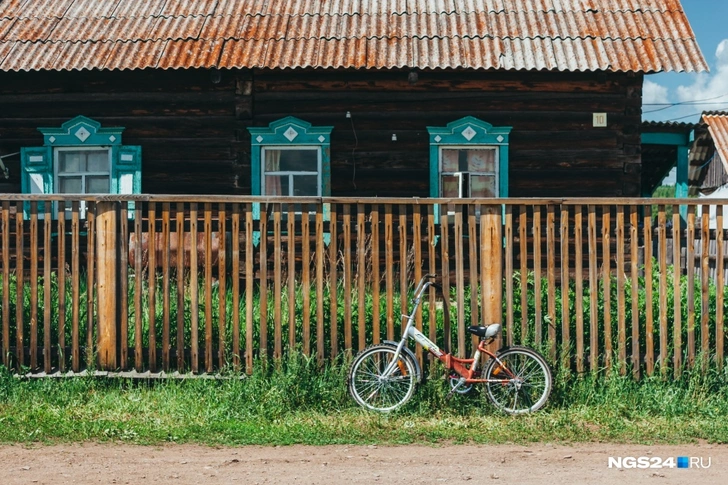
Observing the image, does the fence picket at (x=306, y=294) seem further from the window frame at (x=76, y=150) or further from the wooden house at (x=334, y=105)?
the window frame at (x=76, y=150)

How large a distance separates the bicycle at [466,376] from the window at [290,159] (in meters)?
5.60

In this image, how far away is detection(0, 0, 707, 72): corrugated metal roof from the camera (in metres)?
9.91

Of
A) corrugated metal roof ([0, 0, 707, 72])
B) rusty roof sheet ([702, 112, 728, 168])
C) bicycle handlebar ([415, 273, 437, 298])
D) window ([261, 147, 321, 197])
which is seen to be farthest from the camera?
rusty roof sheet ([702, 112, 728, 168])

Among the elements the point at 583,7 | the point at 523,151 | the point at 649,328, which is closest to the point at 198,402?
the point at 649,328

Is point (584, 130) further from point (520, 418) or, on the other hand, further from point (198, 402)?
point (198, 402)

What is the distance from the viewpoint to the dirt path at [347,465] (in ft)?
13.3

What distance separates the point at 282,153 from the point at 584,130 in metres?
4.28

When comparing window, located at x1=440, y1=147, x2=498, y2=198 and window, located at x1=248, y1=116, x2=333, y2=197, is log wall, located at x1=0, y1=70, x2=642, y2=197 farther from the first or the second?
window, located at x1=440, y1=147, x2=498, y2=198

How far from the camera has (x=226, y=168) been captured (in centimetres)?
1093

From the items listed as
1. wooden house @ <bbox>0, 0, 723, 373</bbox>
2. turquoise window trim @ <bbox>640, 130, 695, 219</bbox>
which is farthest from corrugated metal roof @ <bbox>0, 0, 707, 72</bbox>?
turquoise window trim @ <bbox>640, 130, 695, 219</bbox>

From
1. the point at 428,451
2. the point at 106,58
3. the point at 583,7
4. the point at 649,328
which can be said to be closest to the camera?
the point at 428,451

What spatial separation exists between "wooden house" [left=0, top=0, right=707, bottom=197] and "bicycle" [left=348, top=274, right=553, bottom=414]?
5.47m

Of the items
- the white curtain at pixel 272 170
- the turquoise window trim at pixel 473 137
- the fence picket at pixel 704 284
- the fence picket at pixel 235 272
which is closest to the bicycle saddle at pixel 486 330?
the fence picket at pixel 704 284
